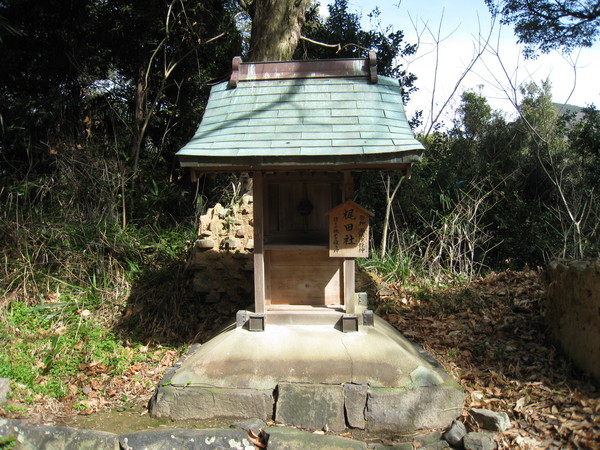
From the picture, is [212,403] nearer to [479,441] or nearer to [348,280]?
[348,280]

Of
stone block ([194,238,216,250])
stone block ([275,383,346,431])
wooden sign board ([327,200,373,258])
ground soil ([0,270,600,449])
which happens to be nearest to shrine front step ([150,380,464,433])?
stone block ([275,383,346,431])

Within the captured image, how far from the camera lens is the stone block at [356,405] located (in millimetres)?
3779

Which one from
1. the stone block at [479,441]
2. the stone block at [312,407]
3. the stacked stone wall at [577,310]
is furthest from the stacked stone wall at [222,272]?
the stacked stone wall at [577,310]

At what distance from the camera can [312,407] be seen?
379cm

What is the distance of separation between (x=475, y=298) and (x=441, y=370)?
249 centimetres

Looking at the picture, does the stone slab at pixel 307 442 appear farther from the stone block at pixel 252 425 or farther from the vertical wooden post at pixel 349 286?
the vertical wooden post at pixel 349 286

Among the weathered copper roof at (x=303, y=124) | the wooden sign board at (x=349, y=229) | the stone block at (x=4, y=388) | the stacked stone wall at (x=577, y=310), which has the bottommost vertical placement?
the stone block at (x=4, y=388)

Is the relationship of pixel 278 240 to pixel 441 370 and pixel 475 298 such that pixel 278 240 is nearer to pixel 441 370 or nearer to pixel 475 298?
pixel 441 370

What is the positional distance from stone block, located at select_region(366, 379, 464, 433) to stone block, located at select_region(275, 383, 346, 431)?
0.25 m

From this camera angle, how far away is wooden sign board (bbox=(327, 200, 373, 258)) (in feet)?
13.8

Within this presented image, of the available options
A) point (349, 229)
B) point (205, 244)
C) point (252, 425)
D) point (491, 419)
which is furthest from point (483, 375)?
point (205, 244)

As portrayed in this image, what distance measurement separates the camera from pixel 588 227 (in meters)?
7.96

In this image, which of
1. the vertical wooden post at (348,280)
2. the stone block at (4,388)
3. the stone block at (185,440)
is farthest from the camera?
the vertical wooden post at (348,280)

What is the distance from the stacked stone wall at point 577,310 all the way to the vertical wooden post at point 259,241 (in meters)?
2.98
